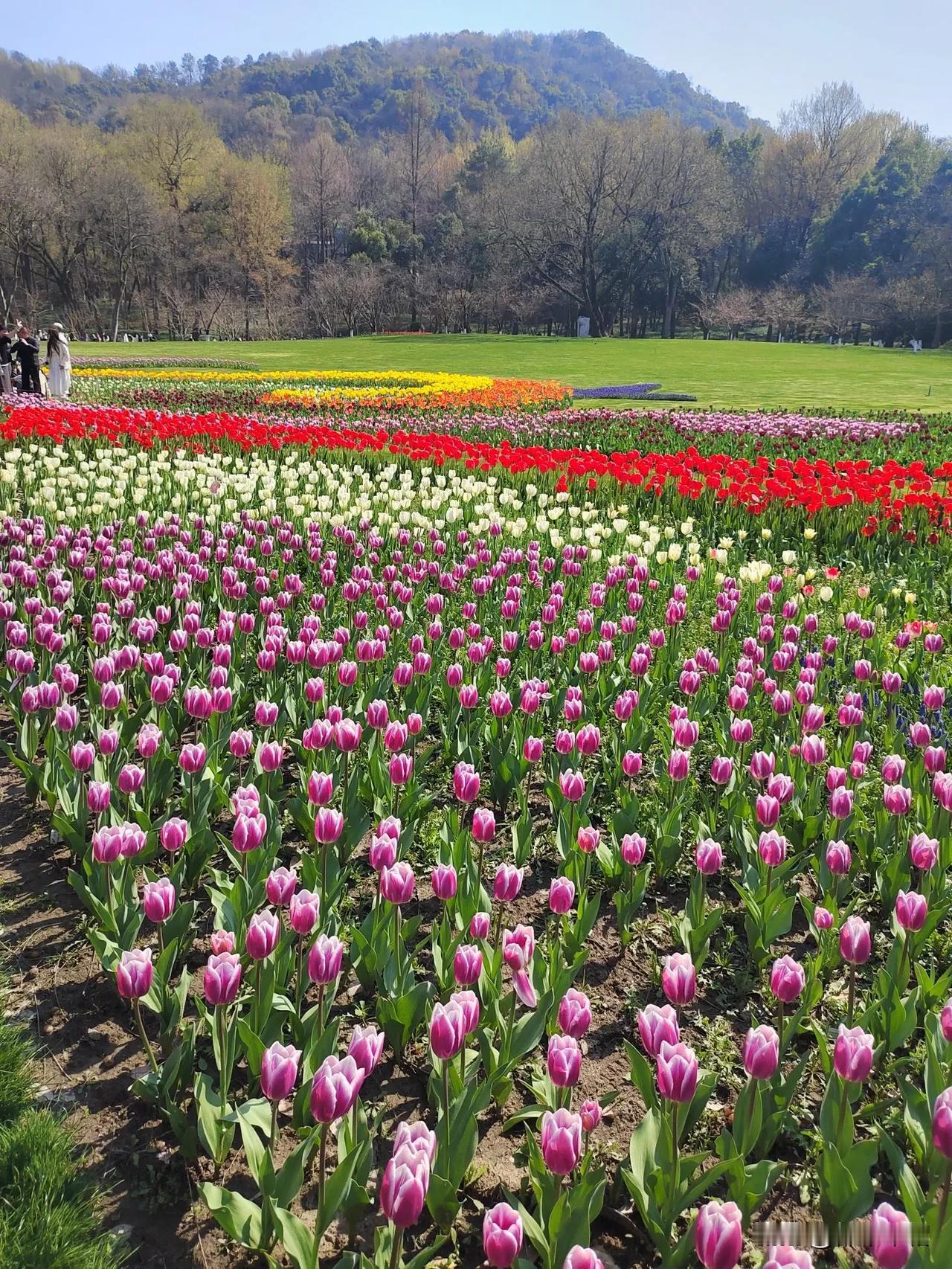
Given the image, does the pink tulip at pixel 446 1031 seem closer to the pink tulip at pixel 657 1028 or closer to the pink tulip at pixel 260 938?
the pink tulip at pixel 657 1028

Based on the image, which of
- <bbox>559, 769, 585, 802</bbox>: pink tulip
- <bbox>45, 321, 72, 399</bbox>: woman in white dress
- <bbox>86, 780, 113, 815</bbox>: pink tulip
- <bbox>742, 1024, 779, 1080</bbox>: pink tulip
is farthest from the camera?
<bbox>45, 321, 72, 399</bbox>: woman in white dress

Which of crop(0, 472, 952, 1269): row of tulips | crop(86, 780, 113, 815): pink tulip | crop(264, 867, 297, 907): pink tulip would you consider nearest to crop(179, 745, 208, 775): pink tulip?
crop(0, 472, 952, 1269): row of tulips

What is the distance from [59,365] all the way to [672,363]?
88.0 ft

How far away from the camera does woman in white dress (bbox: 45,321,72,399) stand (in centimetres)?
1861

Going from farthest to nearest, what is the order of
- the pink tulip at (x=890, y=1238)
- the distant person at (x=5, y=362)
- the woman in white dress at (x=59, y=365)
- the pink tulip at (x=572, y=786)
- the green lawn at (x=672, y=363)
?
the green lawn at (x=672, y=363) → the woman in white dress at (x=59, y=365) → the distant person at (x=5, y=362) → the pink tulip at (x=572, y=786) → the pink tulip at (x=890, y=1238)

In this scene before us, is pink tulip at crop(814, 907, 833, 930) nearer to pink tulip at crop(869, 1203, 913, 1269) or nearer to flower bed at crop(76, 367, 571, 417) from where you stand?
pink tulip at crop(869, 1203, 913, 1269)

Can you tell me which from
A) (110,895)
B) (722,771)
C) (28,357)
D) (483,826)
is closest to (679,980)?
(483,826)

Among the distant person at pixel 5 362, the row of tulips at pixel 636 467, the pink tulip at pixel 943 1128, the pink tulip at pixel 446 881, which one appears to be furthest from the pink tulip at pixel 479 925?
the distant person at pixel 5 362

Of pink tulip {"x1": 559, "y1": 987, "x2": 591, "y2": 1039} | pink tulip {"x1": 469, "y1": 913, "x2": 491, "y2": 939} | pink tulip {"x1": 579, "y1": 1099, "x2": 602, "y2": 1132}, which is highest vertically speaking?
pink tulip {"x1": 559, "y1": 987, "x2": 591, "y2": 1039}

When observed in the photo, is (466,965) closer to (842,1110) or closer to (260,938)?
(260,938)

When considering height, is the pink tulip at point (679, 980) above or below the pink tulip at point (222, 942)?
above

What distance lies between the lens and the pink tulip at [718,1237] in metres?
1.37

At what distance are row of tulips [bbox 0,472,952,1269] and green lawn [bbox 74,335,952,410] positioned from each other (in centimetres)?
1851

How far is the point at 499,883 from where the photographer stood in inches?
93.0
